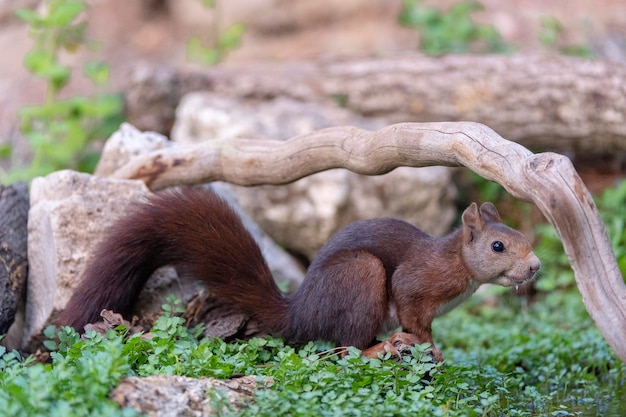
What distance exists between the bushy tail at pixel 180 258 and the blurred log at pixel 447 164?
0.61m

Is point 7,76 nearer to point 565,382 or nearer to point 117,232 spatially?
point 117,232

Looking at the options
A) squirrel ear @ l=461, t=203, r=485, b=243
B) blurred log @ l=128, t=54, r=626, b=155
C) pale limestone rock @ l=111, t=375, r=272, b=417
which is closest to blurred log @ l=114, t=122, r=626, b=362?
squirrel ear @ l=461, t=203, r=485, b=243

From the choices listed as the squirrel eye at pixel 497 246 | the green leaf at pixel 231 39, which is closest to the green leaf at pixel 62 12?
the green leaf at pixel 231 39

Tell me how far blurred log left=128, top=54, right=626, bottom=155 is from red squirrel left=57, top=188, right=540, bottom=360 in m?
3.48

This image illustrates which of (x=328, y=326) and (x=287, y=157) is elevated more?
(x=287, y=157)

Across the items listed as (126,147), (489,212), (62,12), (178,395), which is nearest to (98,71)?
(62,12)

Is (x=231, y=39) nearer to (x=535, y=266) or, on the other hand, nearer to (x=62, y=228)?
(x=62, y=228)

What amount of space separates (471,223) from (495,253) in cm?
19

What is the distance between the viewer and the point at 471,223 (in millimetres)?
4395

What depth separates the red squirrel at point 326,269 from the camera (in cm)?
430

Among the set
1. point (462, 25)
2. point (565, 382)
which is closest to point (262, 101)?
point (462, 25)

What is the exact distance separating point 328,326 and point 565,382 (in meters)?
1.45

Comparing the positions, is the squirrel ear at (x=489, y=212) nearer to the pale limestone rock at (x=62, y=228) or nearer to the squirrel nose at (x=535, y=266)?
the squirrel nose at (x=535, y=266)

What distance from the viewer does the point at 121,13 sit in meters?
11.9
